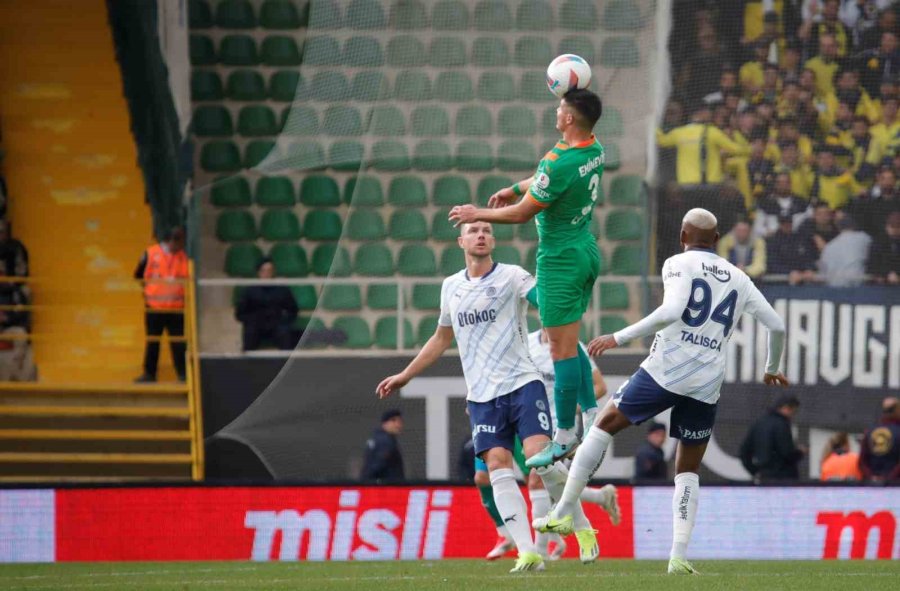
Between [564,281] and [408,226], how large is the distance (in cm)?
638

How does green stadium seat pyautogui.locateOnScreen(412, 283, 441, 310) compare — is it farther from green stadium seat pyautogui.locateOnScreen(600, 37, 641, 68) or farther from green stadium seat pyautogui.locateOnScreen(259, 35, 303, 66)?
green stadium seat pyautogui.locateOnScreen(259, 35, 303, 66)

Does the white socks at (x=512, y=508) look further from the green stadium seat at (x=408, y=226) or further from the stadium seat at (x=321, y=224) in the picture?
the stadium seat at (x=321, y=224)

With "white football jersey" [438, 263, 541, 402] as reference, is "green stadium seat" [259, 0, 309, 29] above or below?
above

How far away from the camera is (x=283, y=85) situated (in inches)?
666

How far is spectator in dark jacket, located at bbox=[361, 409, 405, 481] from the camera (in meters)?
14.1

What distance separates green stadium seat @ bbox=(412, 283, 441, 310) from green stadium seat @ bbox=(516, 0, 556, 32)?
262cm

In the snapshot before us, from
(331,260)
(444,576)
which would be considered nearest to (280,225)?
(331,260)

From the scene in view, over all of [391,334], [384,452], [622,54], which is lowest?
[384,452]

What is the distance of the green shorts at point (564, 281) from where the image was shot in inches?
333

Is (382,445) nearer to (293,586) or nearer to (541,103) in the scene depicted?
(541,103)

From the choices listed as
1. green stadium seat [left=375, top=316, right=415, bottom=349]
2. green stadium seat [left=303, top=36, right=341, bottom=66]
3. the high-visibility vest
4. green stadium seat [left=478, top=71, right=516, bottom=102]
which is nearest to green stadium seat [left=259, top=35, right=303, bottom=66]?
the high-visibility vest

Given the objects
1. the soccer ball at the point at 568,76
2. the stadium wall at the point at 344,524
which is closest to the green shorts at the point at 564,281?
the soccer ball at the point at 568,76

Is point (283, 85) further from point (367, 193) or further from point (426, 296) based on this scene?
point (426, 296)

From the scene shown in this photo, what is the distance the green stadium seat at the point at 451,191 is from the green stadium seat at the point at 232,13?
3.73 metres
